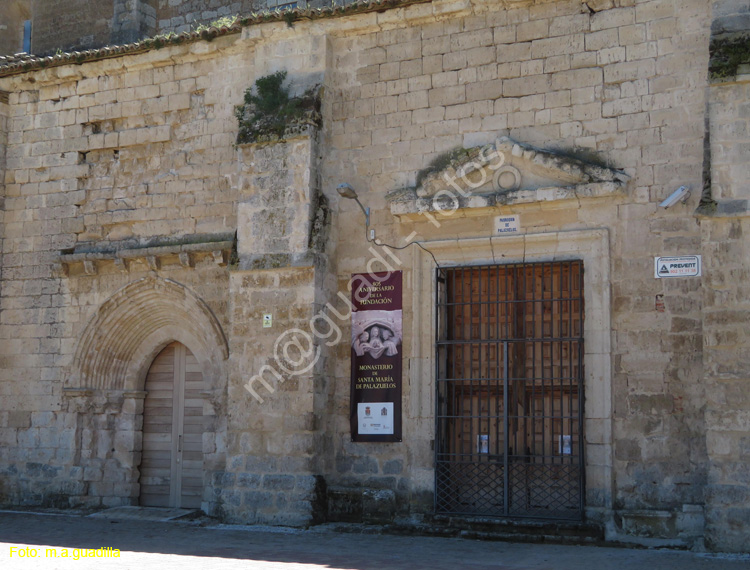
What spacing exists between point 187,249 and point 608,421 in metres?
5.03

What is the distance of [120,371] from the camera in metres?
11.4

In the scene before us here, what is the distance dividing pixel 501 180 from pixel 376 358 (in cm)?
221

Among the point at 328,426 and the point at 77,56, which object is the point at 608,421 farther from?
the point at 77,56

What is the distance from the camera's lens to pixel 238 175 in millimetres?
10422

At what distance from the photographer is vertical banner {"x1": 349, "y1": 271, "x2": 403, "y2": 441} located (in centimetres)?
961

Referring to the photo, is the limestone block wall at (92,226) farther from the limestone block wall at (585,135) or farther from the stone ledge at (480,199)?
the stone ledge at (480,199)

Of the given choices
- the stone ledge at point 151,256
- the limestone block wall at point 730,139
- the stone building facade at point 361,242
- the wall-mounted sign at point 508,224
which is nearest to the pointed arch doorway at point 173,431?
the stone building facade at point 361,242

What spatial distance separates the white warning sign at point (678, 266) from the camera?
27.9 feet

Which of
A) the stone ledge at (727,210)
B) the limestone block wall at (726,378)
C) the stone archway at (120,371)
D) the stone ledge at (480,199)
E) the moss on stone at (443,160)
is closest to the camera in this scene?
the limestone block wall at (726,378)

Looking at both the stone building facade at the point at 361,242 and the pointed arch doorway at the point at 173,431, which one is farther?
the pointed arch doorway at the point at 173,431

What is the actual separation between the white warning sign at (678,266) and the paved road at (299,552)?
2432mm

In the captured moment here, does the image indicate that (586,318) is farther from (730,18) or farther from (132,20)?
(132,20)

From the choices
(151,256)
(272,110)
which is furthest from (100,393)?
(272,110)

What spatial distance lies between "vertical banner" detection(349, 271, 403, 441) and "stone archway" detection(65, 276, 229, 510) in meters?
2.11
